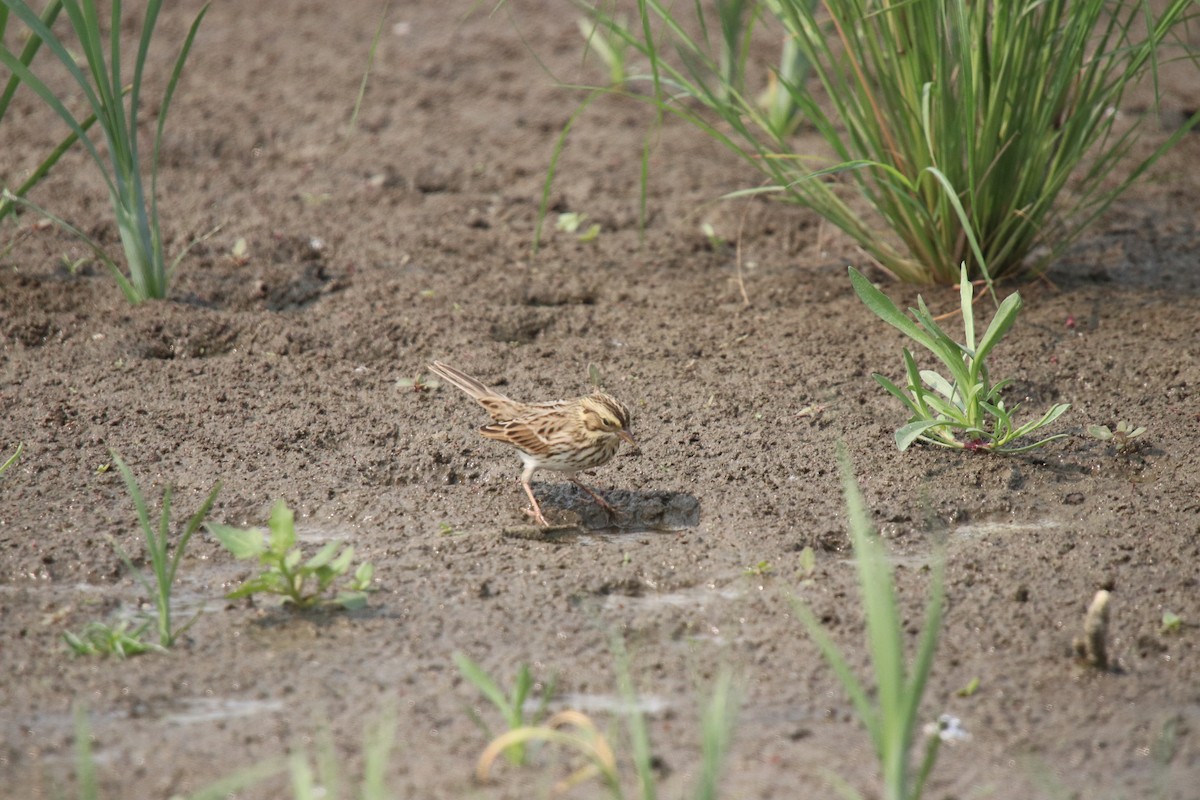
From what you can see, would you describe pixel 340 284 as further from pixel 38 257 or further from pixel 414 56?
pixel 414 56

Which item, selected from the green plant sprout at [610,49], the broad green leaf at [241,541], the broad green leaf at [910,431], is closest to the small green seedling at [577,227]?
the green plant sprout at [610,49]

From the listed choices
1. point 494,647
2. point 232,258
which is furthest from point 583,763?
point 232,258

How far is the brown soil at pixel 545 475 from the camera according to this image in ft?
13.0

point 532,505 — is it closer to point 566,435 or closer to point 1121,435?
point 566,435

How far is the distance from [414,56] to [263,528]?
6282 millimetres

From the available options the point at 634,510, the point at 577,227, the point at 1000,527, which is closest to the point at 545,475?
the point at 634,510

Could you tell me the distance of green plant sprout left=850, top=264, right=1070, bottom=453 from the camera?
5207 millimetres

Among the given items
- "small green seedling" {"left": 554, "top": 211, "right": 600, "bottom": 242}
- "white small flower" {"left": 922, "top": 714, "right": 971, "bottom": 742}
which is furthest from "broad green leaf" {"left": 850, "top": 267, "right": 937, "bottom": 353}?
"small green seedling" {"left": 554, "top": 211, "right": 600, "bottom": 242}

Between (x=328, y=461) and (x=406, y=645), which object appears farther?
(x=328, y=461)

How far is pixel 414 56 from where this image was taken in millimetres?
10562

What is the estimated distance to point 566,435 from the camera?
17.4 feet

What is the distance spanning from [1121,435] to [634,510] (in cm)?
209

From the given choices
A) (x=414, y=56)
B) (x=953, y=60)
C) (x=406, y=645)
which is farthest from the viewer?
(x=414, y=56)

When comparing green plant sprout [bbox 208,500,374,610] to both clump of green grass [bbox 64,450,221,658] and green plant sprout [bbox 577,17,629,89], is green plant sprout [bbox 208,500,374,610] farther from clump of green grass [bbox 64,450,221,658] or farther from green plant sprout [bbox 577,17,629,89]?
green plant sprout [bbox 577,17,629,89]
